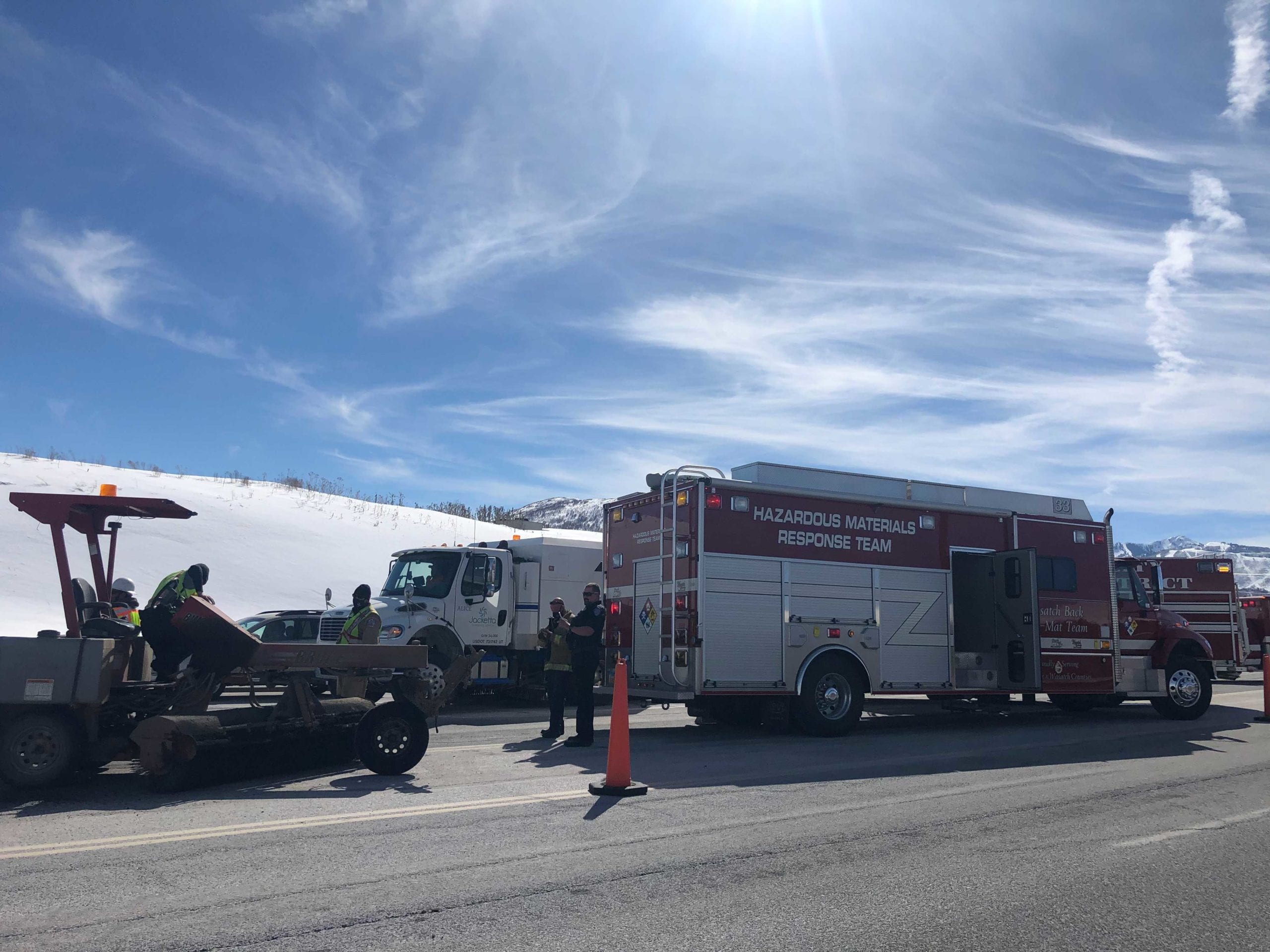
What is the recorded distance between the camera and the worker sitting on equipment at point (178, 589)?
343 inches

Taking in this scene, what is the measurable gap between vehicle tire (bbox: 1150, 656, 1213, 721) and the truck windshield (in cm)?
1126

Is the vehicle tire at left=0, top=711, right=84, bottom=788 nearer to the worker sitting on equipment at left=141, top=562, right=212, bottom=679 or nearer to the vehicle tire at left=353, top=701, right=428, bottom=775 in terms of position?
the worker sitting on equipment at left=141, top=562, right=212, bottom=679

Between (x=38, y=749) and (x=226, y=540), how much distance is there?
93.0ft

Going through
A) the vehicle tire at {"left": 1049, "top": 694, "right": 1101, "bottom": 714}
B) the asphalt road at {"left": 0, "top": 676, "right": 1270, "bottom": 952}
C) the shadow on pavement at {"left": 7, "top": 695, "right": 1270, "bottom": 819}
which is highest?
the vehicle tire at {"left": 1049, "top": 694, "right": 1101, "bottom": 714}

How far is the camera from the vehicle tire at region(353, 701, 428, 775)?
29.3 feet

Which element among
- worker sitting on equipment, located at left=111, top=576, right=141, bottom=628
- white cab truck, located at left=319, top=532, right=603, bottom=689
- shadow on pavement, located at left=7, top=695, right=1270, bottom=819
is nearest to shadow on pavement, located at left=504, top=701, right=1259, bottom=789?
shadow on pavement, located at left=7, top=695, right=1270, bottom=819

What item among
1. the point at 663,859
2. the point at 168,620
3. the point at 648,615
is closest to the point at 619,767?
the point at 663,859

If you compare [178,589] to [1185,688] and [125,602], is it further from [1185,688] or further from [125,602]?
[1185,688]

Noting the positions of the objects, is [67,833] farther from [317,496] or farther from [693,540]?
[317,496]

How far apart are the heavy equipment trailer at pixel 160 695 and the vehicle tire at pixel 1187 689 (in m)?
11.5

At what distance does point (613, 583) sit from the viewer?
13625mm

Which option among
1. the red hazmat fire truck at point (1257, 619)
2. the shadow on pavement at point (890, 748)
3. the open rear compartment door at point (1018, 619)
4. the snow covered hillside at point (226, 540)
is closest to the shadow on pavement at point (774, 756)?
the shadow on pavement at point (890, 748)

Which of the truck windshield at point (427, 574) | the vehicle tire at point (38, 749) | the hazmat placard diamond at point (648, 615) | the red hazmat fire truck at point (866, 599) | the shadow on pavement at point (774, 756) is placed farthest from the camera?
the truck windshield at point (427, 574)

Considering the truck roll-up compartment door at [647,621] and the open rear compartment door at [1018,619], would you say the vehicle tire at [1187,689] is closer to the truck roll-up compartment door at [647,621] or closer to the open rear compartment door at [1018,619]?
the open rear compartment door at [1018,619]
